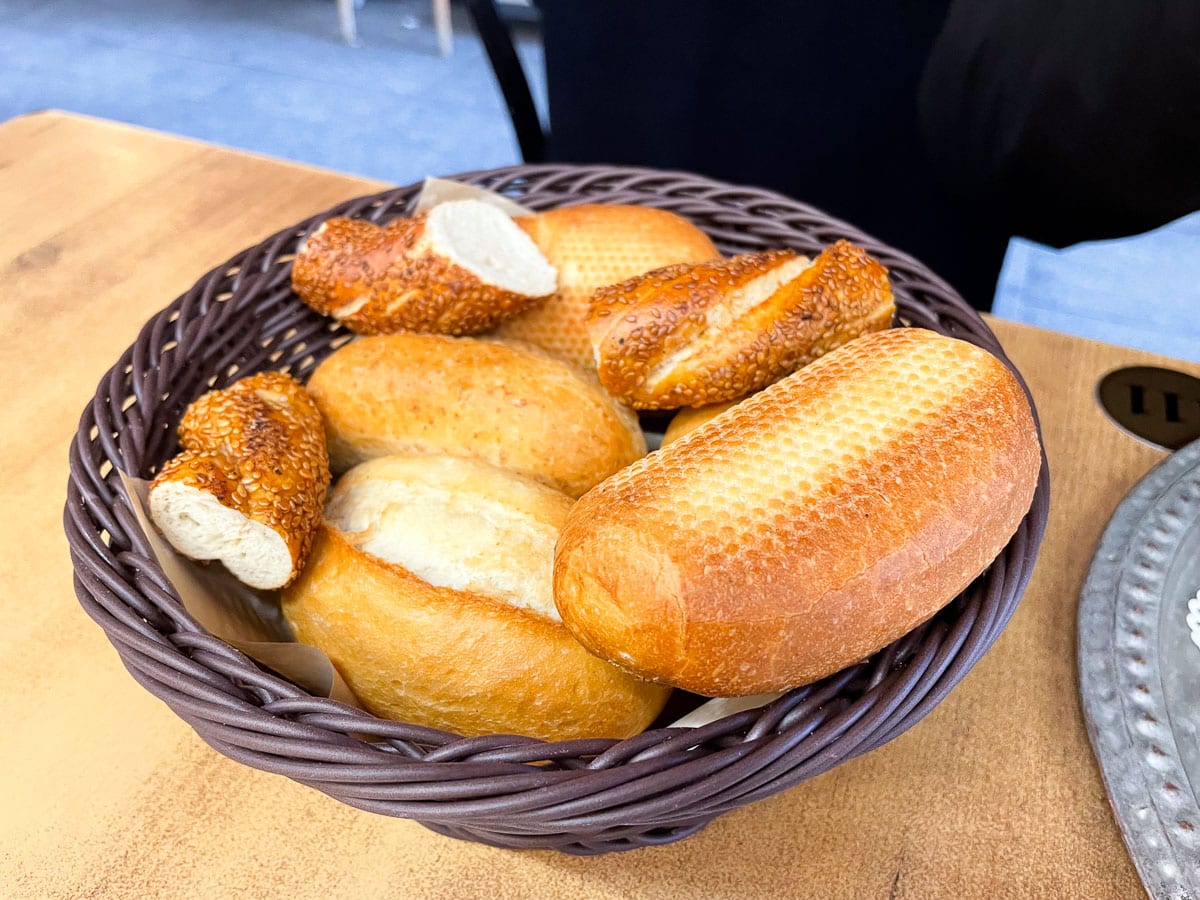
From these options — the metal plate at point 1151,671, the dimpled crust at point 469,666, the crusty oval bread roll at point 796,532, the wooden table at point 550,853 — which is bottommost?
the wooden table at point 550,853

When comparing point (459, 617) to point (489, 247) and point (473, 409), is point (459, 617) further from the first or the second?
point (489, 247)

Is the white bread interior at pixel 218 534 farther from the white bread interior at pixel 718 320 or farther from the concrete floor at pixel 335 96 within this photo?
the concrete floor at pixel 335 96

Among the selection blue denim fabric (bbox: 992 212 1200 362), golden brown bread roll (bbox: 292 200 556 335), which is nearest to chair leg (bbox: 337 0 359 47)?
blue denim fabric (bbox: 992 212 1200 362)

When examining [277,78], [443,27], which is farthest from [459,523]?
[443,27]

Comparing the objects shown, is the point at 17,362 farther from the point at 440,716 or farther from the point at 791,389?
the point at 791,389

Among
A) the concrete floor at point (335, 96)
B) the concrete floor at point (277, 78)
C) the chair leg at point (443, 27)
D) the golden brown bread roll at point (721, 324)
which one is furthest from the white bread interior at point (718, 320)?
the chair leg at point (443, 27)

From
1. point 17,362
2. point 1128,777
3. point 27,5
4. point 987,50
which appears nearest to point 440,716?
point 1128,777
